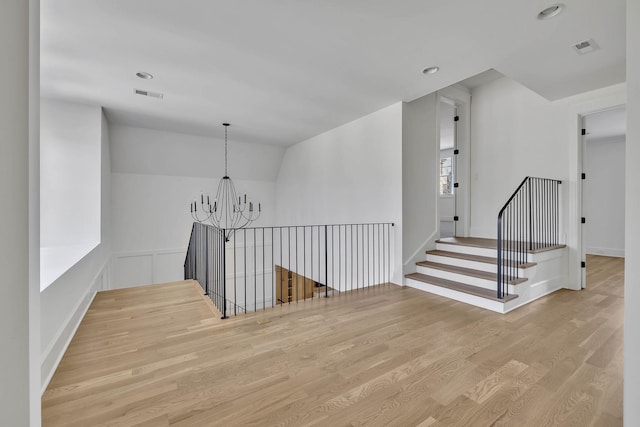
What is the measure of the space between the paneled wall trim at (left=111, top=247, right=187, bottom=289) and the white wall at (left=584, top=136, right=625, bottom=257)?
959 centimetres

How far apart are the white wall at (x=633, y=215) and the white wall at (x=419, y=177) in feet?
10.2

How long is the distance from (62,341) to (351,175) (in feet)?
14.8

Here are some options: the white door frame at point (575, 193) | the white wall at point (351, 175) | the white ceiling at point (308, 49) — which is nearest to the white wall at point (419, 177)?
the white wall at point (351, 175)

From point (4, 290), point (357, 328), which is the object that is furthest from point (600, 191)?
point (4, 290)

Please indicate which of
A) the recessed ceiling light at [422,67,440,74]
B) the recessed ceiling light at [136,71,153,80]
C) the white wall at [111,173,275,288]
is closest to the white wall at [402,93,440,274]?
the recessed ceiling light at [422,67,440,74]

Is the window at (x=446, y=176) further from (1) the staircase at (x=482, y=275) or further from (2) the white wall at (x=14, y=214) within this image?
(2) the white wall at (x=14, y=214)

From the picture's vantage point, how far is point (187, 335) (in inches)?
112

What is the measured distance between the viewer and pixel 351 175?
5512 mm

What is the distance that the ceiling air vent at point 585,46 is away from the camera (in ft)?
9.11

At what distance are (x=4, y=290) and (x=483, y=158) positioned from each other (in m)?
6.10

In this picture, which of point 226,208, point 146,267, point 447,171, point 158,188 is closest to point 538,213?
point 447,171

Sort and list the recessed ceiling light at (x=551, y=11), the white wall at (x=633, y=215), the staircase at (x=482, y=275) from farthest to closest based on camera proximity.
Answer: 1. the staircase at (x=482, y=275)
2. the recessed ceiling light at (x=551, y=11)
3. the white wall at (x=633, y=215)

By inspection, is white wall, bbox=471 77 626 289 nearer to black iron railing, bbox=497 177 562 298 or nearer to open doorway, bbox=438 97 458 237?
black iron railing, bbox=497 177 562 298

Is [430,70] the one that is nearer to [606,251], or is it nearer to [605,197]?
[605,197]
